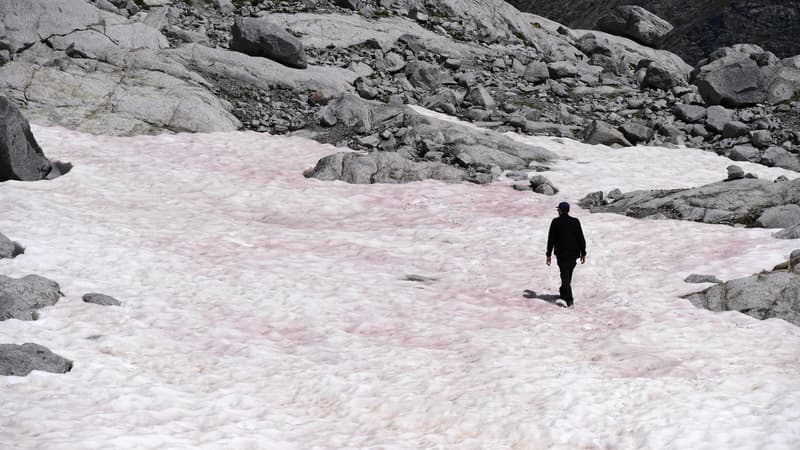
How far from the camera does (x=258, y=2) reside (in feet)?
185

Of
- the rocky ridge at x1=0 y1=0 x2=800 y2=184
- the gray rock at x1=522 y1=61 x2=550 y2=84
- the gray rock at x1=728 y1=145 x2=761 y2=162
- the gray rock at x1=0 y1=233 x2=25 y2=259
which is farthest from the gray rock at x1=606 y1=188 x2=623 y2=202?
the gray rock at x1=522 y1=61 x2=550 y2=84

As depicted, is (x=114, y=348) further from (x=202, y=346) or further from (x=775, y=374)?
(x=775, y=374)

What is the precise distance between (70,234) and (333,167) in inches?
478

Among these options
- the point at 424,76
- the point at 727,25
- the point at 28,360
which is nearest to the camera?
the point at 28,360

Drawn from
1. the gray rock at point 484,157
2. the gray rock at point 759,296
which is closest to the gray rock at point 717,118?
the gray rock at point 484,157

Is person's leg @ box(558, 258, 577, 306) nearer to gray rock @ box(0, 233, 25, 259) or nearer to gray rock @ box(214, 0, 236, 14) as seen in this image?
gray rock @ box(0, 233, 25, 259)

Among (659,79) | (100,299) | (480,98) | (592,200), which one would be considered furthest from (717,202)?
(659,79)

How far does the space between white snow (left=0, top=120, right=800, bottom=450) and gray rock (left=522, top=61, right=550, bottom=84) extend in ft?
64.0

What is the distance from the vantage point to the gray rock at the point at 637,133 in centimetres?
4097

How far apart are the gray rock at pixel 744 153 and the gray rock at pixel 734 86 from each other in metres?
8.56

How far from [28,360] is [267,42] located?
32.8 m

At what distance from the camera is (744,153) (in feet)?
128

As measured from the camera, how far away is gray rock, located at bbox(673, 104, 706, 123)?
145 feet

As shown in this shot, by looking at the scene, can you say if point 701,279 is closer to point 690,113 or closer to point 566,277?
point 566,277
